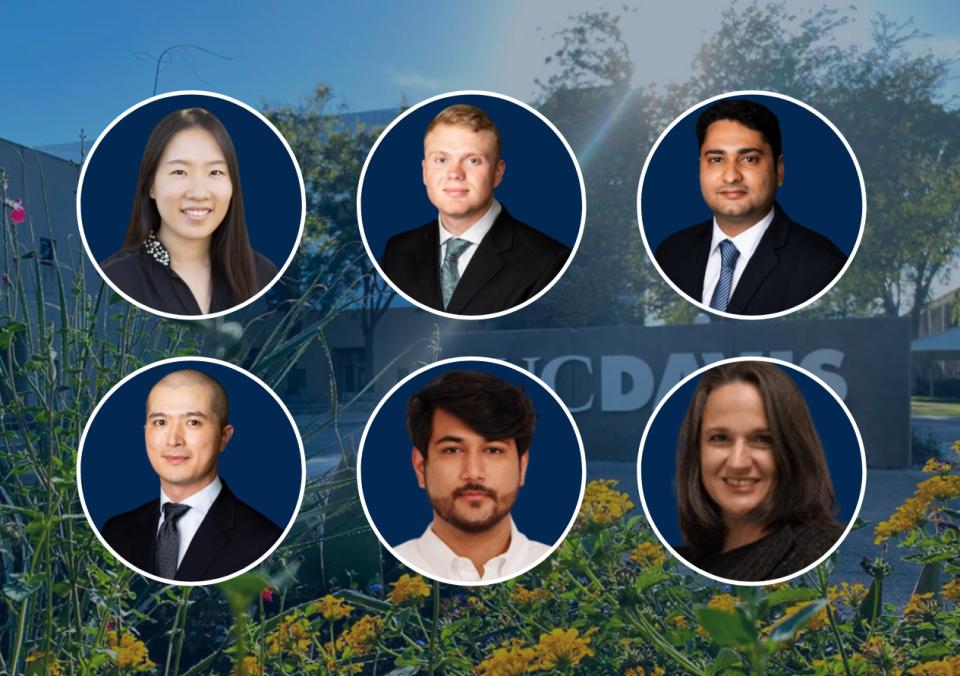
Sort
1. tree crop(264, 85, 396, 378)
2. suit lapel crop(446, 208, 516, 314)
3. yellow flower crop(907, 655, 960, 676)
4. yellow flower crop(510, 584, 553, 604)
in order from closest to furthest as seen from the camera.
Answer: yellow flower crop(907, 655, 960, 676)
suit lapel crop(446, 208, 516, 314)
yellow flower crop(510, 584, 553, 604)
tree crop(264, 85, 396, 378)

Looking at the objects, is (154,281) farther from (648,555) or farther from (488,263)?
(648,555)

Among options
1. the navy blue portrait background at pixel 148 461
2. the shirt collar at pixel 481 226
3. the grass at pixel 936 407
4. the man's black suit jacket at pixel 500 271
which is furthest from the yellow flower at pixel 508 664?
the grass at pixel 936 407

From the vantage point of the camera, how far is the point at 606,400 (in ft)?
23.3

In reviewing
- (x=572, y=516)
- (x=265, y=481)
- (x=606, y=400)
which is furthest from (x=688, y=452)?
(x=606, y=400)

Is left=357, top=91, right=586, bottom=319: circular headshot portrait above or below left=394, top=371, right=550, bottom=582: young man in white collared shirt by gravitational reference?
above

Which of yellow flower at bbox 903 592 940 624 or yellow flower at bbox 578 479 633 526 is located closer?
yellow flower at bbox 578 479 633 526

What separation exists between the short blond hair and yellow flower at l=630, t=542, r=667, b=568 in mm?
701

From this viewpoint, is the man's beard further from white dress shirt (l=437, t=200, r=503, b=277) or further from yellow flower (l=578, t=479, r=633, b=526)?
white dress shirt (l=437, t=200, r=503, b=277)

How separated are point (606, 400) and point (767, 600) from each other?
5.71 m

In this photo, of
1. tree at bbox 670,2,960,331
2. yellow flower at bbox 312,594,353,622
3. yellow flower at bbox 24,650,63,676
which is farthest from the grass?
yellow flower at bbox 24,650,63,676

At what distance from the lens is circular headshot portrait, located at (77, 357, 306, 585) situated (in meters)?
1.49

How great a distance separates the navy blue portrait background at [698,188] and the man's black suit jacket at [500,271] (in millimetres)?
191

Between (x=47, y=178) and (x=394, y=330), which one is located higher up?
(x=47, y=178)

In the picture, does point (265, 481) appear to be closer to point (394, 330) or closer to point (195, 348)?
point (195, 348)
